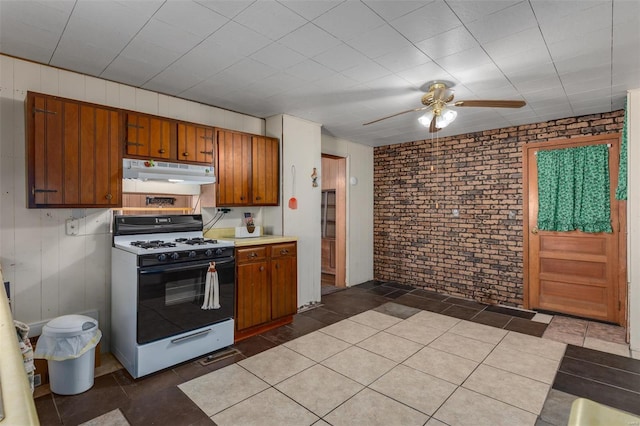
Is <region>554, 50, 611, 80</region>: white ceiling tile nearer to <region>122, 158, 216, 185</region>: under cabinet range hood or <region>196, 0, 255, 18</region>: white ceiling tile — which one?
<region>196, 0, 255, 18</region>: white ceiling tile

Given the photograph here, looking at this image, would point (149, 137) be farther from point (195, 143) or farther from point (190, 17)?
point (190, 17)

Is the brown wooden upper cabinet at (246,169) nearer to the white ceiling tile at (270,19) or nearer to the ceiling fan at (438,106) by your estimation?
the white ceiling tile at (270,19)

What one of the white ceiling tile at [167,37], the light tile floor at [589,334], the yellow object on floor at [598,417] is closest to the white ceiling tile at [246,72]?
the white ceiling tile at [167,37]

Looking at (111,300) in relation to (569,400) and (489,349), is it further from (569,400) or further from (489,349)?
(569,400)

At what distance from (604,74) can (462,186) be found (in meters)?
2.40

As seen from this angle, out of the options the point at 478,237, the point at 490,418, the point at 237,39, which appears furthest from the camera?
the point at 478,237

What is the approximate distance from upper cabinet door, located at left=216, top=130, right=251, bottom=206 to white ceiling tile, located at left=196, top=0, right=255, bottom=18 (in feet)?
5.56

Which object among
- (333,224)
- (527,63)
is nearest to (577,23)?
(527,63)

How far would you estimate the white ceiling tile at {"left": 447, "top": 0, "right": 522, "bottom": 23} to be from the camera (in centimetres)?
193

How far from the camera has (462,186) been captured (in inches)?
202

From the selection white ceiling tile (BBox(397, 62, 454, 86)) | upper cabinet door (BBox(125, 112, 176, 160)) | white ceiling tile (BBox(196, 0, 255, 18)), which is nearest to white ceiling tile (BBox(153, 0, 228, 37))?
white ceiling tile (BBox(196, 0, 255, 18))

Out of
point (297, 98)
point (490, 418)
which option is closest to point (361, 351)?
point (490, 418)

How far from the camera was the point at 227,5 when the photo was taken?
1962mm

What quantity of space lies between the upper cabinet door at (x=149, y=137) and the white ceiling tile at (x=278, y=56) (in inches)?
47.4
